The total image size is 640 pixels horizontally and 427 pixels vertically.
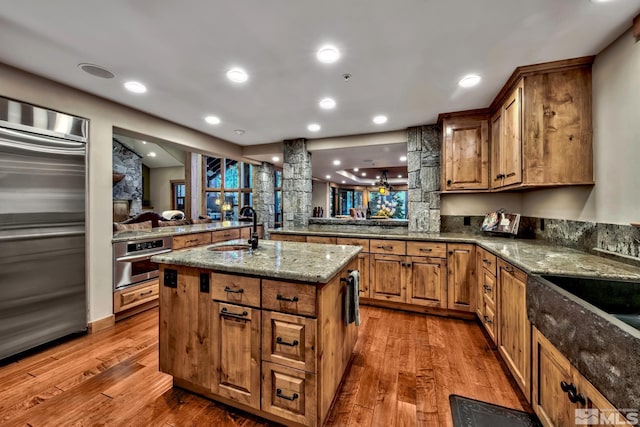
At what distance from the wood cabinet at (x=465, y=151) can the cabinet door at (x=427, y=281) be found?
38.8 inches

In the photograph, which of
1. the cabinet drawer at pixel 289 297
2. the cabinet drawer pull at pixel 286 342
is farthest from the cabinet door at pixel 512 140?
the cabinet drawer pull at pixel 286 342

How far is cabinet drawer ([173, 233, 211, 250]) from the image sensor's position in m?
3.55

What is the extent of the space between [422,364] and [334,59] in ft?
8.31

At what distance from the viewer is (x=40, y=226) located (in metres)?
2.25

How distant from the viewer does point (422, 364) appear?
2.13 m

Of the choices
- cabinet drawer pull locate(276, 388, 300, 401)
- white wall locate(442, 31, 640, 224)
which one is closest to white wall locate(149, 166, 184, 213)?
cabinet drawer pull locate(276, 388, 300, 401)

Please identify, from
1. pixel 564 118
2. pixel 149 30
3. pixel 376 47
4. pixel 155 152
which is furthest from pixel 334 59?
pixel 155 152

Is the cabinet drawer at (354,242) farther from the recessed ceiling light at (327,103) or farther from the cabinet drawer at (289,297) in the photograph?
the cabinet drawer at (289,297)

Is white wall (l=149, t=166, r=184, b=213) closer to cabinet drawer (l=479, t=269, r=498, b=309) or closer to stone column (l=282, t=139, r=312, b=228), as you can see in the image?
stone column (l=282, t=139, r=312, b=228)

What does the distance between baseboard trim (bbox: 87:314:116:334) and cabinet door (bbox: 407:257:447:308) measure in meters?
3.30

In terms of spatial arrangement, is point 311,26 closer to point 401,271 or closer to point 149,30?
point 149,30

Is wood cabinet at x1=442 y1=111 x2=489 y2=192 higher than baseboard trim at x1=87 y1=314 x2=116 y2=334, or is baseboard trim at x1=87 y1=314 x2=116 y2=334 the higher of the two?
wood cabinet at x1=442 y1=111 x2=489 y2=192

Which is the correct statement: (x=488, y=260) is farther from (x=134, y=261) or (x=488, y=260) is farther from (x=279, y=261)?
(x=134, y=261)

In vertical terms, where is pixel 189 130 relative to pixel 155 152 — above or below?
below
